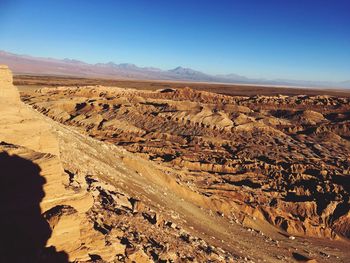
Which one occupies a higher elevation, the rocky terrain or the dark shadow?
the dark shadow

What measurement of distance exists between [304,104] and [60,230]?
226ft

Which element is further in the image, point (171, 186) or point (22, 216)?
point (171, 186)

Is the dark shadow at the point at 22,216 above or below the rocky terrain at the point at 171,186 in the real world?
above

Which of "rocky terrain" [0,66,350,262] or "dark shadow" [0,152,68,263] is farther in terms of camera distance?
"rocky terrain" [0,66,350,262]

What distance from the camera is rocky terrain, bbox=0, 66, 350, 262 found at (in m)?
8.74

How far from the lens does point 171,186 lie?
72.6ft

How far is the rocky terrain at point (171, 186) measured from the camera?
874cm

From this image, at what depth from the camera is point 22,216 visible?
798 cm

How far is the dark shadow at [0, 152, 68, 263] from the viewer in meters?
7.30

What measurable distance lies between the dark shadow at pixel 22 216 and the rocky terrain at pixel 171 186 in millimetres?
24

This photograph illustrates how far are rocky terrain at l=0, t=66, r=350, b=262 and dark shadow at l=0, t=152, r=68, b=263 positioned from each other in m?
0.02

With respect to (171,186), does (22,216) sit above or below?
above

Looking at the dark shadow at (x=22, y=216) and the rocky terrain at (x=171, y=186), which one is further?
the rocky terrain at (x=171, y=186)

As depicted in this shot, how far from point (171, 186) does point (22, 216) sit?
1452 centimetres
